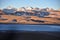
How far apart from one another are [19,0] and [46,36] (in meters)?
0.75

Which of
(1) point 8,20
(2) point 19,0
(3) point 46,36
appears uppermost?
(2) point 19,0

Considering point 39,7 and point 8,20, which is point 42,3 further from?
point 8,20

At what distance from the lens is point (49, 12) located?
205cm

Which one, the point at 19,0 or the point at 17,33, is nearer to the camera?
the point at 17,33

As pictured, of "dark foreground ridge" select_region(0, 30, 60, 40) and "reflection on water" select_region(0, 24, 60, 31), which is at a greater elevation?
"reflection on water" select_region(0, 24, 60, 31)

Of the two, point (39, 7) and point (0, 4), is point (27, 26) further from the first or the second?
point (0, 4)

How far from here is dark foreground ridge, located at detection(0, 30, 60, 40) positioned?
1848 millimetres

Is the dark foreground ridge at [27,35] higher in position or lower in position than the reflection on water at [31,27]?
lower

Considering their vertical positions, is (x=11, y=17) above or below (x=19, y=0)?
below

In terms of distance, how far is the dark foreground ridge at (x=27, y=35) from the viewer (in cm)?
185

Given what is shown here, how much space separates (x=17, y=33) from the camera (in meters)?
1.91

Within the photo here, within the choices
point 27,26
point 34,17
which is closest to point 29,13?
point 34,17

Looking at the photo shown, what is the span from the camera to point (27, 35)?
6.14 ft

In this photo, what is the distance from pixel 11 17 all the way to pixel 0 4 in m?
0.28
